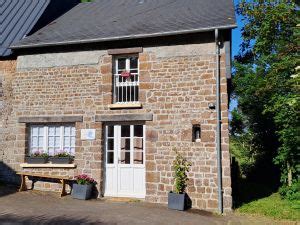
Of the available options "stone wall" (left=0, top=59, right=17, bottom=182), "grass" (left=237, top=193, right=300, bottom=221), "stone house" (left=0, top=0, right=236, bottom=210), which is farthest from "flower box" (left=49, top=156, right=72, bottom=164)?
"grass" (left=237, top=193, right=300, bottom=221)

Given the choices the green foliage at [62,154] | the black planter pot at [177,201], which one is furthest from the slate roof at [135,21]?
the black planter pot at [177,201]

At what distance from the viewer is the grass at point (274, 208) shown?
8.12 m

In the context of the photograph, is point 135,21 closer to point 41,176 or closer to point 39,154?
point 39,154

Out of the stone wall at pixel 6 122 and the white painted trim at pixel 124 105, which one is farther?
the stone wall at pixel 6 122

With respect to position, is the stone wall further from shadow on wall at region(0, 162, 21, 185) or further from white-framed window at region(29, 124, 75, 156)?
white-framed window at region(29, 124, 75, 156)

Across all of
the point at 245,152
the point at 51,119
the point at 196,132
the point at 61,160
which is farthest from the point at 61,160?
the point at 245,152

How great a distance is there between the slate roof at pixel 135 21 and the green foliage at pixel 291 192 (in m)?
4.89

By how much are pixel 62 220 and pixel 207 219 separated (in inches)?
123

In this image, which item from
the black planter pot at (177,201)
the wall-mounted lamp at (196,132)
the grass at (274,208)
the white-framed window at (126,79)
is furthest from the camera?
the white-framed window at (126,79)

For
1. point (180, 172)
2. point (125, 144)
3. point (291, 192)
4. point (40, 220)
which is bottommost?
point (40, 220)

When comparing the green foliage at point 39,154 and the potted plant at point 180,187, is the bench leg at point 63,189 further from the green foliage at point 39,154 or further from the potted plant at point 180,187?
the potted plant at point 180,187

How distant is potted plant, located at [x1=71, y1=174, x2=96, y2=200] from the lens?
933 cm

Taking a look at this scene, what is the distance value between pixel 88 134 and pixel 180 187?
3071 millimetres

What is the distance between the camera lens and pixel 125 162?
384 inches
